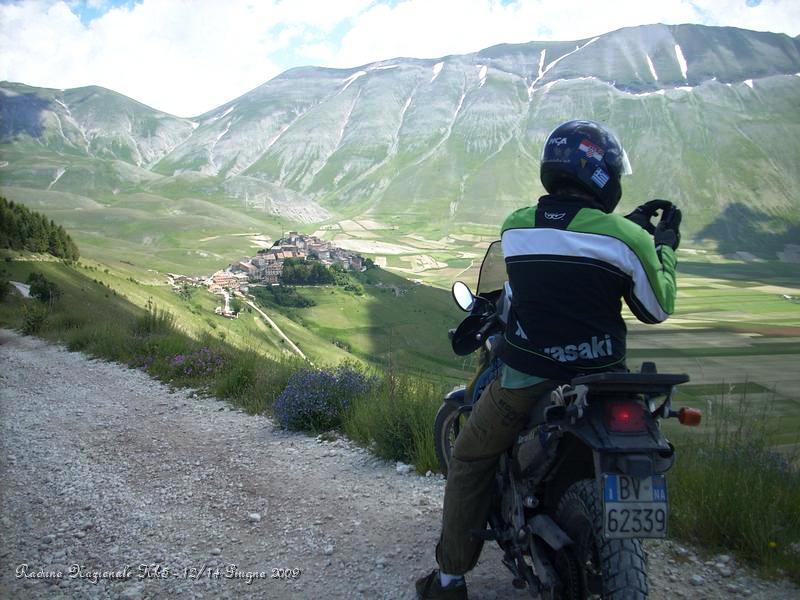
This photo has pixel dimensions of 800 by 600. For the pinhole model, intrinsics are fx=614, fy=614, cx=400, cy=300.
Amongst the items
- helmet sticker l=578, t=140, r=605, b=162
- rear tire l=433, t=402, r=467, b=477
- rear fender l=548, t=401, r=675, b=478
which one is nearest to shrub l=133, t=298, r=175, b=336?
rear tire l=433, t=402, r=467, b=477

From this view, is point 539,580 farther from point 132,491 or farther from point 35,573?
point 132,491

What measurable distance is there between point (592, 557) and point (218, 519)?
305 centimetres

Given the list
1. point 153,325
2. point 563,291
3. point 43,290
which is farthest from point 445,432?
point 43,290

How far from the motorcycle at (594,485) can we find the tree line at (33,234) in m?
48.5

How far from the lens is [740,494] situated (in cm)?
384

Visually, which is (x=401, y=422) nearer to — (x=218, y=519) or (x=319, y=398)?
(x=319, y=398)

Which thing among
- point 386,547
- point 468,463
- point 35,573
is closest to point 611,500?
point 468,463

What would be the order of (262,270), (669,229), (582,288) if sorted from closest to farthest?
(582,288) < (669,229) < (262,270)

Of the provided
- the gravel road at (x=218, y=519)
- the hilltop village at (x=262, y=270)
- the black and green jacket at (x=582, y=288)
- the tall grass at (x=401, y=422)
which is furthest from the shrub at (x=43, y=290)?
the hilltop village at (x=262, y=270)

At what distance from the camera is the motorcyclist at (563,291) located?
2709 mm

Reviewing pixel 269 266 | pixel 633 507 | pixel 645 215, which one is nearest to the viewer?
pixel 633 507

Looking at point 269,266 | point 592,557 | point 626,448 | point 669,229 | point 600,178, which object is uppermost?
point 600,178

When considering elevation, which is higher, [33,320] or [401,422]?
[401,422]

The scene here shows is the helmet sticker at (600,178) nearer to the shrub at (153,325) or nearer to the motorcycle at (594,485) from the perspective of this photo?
the motorcycle at (594,485)
